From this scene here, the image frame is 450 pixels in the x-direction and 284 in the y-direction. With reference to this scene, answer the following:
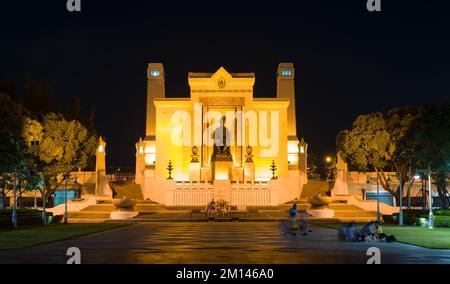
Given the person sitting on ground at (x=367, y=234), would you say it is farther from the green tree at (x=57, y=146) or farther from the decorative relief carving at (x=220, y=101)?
the decorative relief carving at (x=220, y=101)

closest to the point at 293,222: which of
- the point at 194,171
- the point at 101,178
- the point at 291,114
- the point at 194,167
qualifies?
the point at 101,178

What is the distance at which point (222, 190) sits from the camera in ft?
247

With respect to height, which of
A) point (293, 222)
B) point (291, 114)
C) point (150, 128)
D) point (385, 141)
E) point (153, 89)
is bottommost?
point (293, 222)

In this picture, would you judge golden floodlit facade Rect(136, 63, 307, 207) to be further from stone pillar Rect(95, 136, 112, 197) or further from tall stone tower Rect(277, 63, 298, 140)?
stone pillar Rect(95, 136, 112, 197)

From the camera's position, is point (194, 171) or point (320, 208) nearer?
point (320, 208)

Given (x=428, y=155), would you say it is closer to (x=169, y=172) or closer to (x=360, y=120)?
(x=360, y=120)

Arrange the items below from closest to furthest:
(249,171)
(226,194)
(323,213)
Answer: (323,213) → (226,194) → (249,171)

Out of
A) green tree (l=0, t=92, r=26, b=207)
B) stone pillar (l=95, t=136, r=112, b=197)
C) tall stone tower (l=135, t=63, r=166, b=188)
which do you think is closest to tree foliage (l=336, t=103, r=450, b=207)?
tall stone tower (l=135, t=63, r=166, b=188)

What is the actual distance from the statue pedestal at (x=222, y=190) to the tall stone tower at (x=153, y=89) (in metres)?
19.0

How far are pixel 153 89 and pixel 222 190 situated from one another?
23.2 m

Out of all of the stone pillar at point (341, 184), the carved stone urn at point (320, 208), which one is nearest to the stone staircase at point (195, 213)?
the carved stone urn at point (320, 208)

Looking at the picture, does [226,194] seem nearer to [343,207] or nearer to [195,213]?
[195,213]
